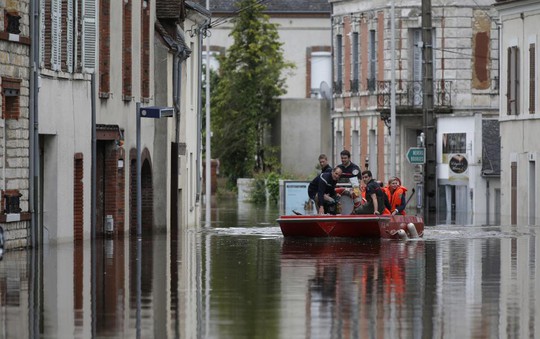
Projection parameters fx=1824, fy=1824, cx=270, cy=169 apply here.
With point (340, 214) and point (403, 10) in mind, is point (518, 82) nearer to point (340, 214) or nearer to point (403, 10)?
point (403, 10)

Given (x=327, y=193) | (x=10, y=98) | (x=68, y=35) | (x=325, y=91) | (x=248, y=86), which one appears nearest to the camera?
(x=10, y=98)

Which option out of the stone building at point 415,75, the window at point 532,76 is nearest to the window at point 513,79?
the window at point 532,76

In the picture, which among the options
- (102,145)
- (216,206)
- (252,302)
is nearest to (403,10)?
(216,206)

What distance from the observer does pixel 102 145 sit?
135 feet

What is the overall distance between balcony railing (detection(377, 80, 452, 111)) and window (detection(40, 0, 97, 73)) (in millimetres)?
38924

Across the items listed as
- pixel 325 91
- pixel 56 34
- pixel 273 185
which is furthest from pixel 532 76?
pixel 325 91

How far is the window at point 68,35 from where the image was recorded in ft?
117

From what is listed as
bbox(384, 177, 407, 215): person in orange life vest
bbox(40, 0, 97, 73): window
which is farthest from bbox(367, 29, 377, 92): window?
bbox(40, 0, 97, 73): window

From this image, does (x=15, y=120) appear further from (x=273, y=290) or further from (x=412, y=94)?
(x=412, y=94)

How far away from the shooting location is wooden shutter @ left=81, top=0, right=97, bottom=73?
3844cm

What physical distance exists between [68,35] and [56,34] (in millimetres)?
1071

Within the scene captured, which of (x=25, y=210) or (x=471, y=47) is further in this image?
(x=471, y=47)

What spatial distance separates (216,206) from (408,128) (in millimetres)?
9441

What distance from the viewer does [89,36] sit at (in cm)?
3856
